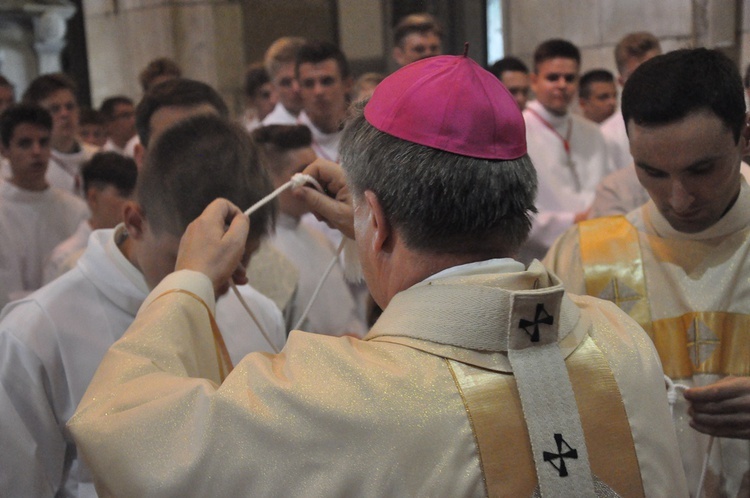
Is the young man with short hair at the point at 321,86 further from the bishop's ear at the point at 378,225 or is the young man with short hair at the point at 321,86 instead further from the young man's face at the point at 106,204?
the bishop's ear at the point at 378,225

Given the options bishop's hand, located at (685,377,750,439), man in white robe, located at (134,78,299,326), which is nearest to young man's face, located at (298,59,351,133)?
man in white robe, located at (134,78,299,326)

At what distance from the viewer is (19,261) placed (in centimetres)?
586

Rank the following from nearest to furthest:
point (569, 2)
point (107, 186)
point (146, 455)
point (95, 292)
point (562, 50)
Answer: point (146, 455) → point (95, 292) → point (107, 186) → point (562, 50) → point (569, 2)

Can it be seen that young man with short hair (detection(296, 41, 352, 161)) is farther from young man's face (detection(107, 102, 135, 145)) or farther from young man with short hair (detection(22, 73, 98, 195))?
young man's face (detection(107, 102, 135, 145))

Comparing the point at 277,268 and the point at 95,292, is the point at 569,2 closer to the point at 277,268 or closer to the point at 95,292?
the point at 277,268

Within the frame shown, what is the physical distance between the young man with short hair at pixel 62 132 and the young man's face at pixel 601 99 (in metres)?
3.90

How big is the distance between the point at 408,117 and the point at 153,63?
6.57m

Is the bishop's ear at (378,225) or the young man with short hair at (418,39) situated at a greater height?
the young man with short hair at (418,39)

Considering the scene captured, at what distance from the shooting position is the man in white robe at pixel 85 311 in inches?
95.0

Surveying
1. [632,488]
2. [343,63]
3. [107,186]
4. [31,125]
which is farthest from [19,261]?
[632,488]

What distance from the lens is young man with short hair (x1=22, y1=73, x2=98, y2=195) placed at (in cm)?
729

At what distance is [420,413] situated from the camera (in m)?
1.57

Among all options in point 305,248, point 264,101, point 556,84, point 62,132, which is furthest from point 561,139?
point 62,132

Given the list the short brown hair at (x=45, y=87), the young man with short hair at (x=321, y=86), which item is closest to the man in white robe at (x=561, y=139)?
the young man with short hair at (x=321, y=86)
